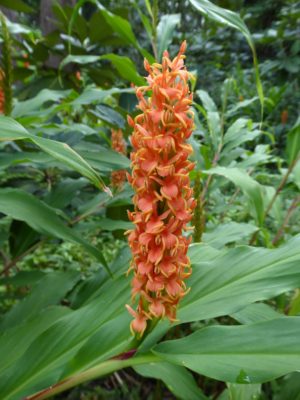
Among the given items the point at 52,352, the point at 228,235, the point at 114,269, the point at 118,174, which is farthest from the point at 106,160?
the point at 52,352

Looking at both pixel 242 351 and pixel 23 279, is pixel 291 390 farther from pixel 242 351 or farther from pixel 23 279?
pixel 23 279

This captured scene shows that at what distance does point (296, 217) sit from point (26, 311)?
3.97 ft

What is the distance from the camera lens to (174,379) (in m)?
0.89

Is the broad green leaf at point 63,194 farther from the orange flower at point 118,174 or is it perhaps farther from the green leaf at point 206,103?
the green leaf at point 206,103

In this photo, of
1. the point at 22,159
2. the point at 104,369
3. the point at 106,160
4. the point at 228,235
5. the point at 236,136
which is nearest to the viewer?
the point at 104,369

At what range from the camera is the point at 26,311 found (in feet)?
4.03

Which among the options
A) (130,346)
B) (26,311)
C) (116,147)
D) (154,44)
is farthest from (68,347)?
(154,44)

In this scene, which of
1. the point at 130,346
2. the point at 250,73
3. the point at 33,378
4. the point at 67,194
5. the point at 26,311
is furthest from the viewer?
the point at 250,73

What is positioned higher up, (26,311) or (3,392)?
(3,392)

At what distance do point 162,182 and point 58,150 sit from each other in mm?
190

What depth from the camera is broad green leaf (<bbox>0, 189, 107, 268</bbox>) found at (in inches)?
34.1

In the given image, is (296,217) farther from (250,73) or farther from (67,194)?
(250,73)

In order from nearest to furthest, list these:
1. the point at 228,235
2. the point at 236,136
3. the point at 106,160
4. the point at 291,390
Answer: the point at 291,390, the point at 106,160, the point at 228,235, the point at 236,136

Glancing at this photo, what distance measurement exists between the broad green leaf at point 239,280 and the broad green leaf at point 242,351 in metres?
0.06
